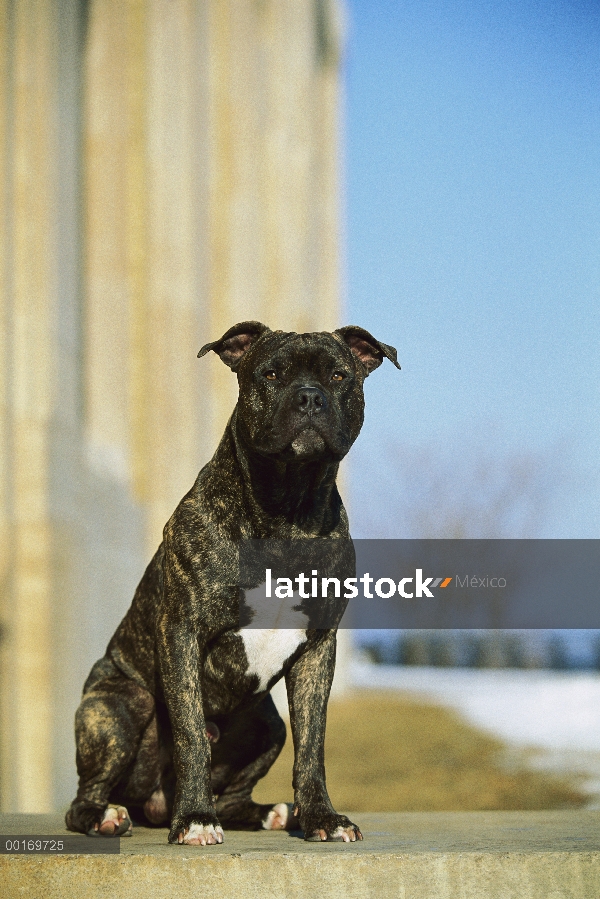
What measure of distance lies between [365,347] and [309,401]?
1.95 feet

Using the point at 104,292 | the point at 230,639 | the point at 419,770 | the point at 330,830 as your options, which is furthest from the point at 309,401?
the point at 419,770

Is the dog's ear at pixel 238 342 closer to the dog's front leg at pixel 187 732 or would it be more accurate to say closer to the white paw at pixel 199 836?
the dog's front leg at pixel 187 732

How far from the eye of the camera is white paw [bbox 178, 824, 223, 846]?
3.34m

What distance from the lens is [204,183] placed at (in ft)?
42.2

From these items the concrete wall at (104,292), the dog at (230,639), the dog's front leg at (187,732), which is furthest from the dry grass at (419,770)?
the dog's front leg at (187,732)

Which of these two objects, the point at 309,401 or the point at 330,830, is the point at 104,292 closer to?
the point at 309,401

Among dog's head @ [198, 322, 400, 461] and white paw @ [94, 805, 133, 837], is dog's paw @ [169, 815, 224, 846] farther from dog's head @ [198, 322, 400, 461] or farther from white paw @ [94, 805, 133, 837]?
dog's head @ [198, 322, 400, 461]

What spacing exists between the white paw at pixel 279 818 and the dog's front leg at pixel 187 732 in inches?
24.2

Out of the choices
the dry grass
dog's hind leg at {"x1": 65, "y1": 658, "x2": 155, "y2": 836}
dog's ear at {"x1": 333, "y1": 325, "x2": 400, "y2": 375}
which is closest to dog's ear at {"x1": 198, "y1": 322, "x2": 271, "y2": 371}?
dog's ear at {"x1": 333, "y1": 325, "x2": 400, "y2": 375}

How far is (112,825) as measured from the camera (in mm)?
3670

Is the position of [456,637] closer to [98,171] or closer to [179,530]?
[98,171]

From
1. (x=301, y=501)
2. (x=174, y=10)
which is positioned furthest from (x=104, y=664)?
(x=174, y=10)

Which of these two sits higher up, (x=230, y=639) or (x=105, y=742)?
(x=230, y=639)

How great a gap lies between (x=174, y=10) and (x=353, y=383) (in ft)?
30.0
